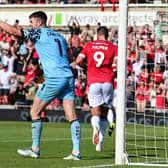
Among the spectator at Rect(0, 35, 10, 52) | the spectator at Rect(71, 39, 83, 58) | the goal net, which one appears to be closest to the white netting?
the goal net

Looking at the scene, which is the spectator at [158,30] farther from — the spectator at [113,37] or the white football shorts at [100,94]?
the spectator at [113,37]

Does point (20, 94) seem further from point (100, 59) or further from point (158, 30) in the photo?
point (100, 59)

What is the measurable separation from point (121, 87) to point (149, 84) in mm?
11171

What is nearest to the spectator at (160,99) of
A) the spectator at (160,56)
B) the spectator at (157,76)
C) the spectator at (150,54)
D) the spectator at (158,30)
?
the spectator at (157,76)

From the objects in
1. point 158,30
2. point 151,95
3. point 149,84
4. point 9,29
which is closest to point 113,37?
point 151,95

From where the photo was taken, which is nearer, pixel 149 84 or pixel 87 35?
pixel 149 84

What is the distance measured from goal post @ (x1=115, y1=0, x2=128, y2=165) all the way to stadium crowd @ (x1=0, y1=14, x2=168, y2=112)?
842cm

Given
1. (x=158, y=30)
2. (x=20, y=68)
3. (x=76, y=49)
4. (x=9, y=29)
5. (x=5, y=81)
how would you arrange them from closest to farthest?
(x=9, y=29)
(x=158, y=30)
(x=5, y=81)
(x=76, y=49)
(x=20, y=68)

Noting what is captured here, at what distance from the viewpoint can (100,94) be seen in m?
13.6

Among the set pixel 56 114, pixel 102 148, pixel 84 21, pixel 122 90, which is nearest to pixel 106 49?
pixel 102 148

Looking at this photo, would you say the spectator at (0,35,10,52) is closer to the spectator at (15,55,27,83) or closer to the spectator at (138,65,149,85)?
the spectator at (15,55,27,83)

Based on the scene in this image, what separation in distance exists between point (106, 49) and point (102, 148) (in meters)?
1.97

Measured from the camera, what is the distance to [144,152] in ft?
42.6

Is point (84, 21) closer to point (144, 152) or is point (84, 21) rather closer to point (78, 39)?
point (78, 39)
